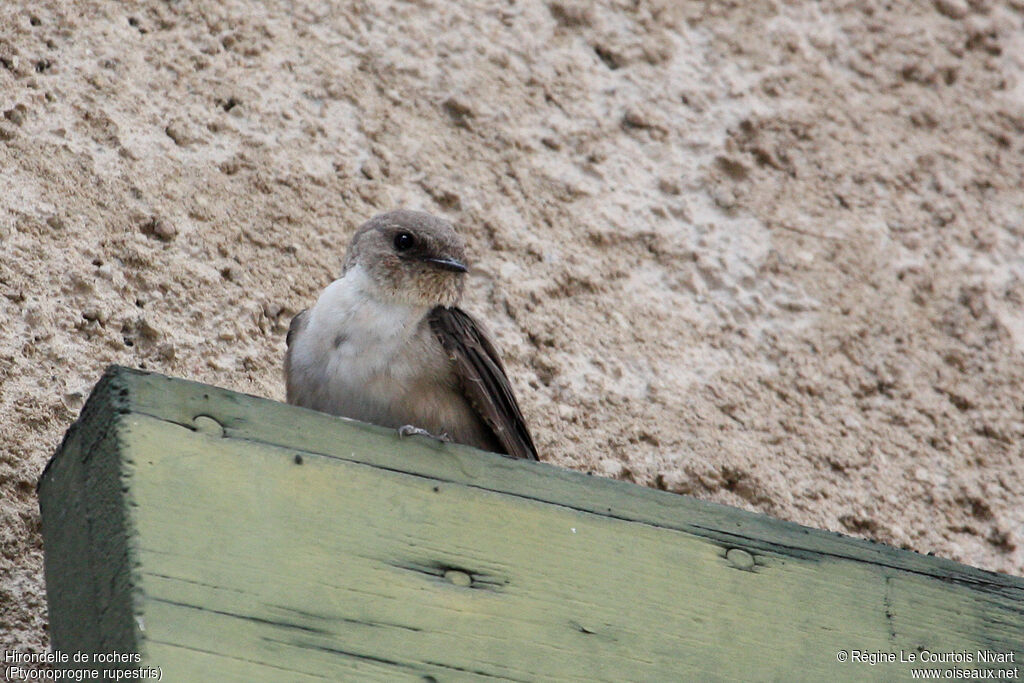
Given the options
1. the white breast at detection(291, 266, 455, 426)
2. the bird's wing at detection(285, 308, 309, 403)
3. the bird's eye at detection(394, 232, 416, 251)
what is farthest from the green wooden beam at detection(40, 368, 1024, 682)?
the bird's eye at detection(394, 232, 416, 251)

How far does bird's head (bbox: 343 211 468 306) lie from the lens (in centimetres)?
309

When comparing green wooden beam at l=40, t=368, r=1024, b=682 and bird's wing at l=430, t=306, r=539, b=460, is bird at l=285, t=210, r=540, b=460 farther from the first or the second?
green wooden beam at l=40, t=368, r=1024, b=682

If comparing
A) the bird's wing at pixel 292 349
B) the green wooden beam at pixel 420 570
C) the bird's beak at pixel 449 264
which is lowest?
the bird's wing at pixel 292 349

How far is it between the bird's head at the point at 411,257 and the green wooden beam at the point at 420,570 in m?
1.03

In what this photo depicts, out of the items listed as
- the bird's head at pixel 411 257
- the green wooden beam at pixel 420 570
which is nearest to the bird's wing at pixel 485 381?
the bird's head at pixel 411 257

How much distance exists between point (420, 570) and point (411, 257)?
4.35 feet

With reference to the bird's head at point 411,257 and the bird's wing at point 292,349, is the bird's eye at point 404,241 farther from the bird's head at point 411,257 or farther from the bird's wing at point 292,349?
the bird's wing at point 292,349

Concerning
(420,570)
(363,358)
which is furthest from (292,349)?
(420,570)

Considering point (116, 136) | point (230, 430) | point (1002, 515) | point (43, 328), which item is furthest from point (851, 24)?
point (230, 430)

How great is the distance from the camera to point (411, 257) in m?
3.16

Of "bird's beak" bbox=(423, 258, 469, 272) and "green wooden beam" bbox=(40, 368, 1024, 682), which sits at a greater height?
"green wooden beam" bbox=(40, 368, 1024, 682)

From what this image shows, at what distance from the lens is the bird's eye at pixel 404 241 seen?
318 centimetres

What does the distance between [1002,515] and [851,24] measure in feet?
5.83

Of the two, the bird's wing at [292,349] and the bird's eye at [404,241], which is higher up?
the bird's eye at [404,241]
